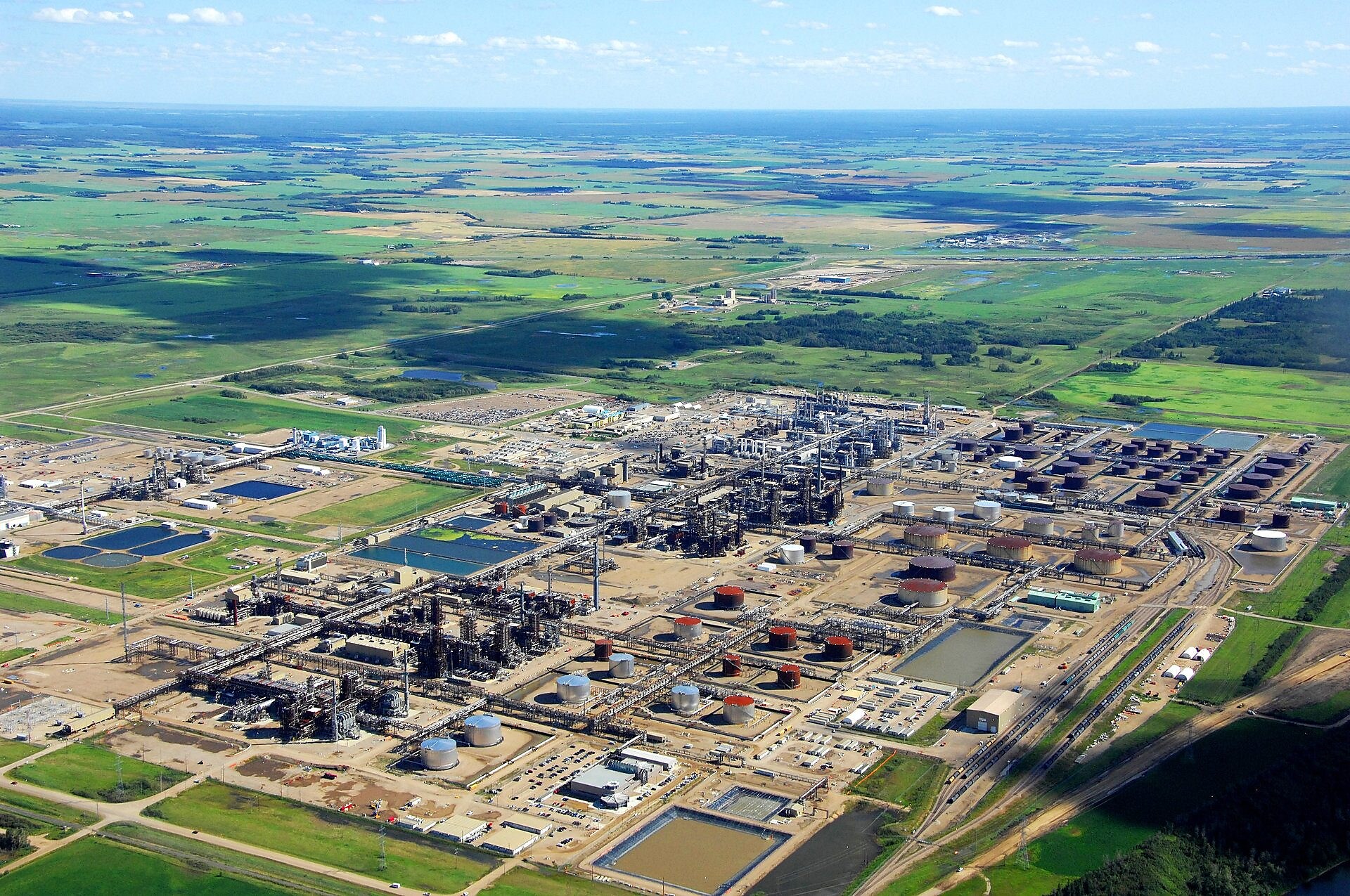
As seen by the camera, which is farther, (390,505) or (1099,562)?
(390,505)

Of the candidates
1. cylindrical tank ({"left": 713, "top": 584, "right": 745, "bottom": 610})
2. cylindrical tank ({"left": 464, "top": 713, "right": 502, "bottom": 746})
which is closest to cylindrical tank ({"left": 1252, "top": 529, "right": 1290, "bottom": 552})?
cylindrical tank ({"left": 713, "top": 584, "right": 745, "bottom": 610})

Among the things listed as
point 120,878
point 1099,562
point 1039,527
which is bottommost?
point 120,878

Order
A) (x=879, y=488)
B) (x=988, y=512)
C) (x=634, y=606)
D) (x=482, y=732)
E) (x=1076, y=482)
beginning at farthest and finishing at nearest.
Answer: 1. (x=1076, y=482)
2. (x=879, y=488)
3. (x=988, y=512)
4. (x=634, y=606)
5. (x=482, y=732)

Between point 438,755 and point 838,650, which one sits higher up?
point 438,755

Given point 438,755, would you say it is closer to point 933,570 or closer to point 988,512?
point 933,570

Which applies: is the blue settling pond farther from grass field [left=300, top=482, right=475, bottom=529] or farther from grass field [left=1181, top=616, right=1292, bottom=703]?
grass field [left=1181, top=616, right=1292, bottom=703]

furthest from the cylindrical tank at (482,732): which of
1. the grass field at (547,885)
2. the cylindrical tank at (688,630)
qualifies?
the cylindrical tank at (688,630)

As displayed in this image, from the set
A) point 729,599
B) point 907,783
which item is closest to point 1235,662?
point 907,783
